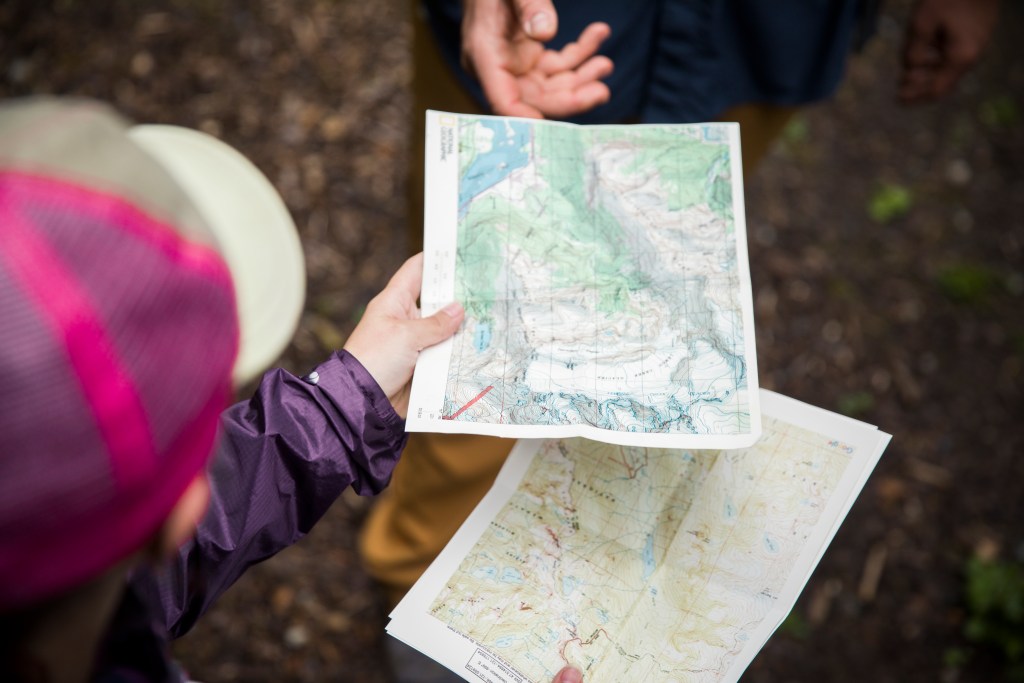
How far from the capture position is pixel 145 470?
2.03 ft

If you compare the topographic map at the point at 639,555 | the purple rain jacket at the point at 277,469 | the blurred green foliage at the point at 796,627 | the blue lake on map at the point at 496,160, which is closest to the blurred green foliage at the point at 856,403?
the blurred green foliage at the point at 796,627

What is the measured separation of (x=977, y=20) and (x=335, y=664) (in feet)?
7.05

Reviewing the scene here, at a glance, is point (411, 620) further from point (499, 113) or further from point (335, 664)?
point (335, 664)

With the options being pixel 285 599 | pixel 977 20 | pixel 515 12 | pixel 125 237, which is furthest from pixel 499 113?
pixel 285 599

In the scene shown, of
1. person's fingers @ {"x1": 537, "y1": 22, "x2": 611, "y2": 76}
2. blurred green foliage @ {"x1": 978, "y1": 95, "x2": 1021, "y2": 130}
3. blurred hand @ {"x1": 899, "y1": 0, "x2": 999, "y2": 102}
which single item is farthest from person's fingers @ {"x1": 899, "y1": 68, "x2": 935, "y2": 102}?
blurred green foliage @ {"x1": 978, "y1": 95, "x2": 1021, "y2": 130}

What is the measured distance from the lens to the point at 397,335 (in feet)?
3.78

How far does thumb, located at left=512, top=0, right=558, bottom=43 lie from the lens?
1.29 metres

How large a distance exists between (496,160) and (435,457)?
0.67m

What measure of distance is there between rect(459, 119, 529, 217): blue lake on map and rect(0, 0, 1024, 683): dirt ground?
128 cm

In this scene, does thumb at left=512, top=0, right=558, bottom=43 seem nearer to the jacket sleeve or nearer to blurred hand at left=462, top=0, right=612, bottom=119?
blurred hand at left=462, top=0, right=612, bottom=119

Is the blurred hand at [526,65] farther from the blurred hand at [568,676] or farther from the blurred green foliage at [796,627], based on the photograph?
the blurred green foliage at [796,627]

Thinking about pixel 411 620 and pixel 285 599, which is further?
pixel 285 599

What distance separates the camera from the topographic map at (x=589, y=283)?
1.13 meters

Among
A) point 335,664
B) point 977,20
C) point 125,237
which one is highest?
point 977,20
